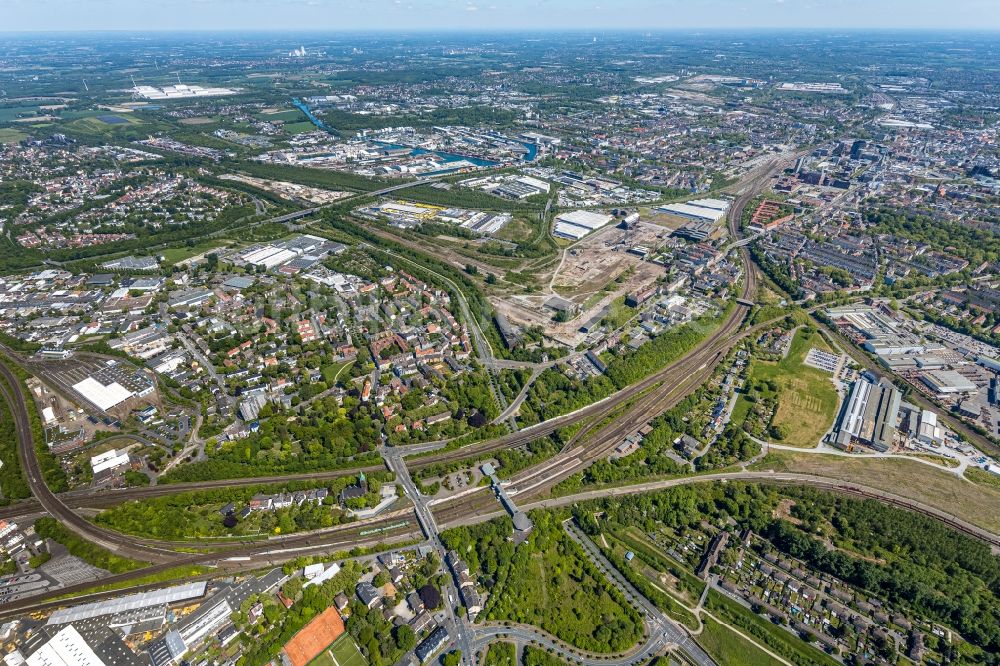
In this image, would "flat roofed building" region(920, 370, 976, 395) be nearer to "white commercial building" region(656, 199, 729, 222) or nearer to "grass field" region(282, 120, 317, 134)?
"white commercial building" region(656, 199, 729, 222)

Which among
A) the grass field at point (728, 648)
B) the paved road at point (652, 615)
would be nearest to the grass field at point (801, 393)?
the grass field at point (728, 648)

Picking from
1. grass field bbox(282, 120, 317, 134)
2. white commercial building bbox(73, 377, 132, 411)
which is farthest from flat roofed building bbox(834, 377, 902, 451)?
→ grass field bbox(282, 120, 317, 134)

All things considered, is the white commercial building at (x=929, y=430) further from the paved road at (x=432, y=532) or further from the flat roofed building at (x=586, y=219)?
the flat roofed building at (x=586, y=219)

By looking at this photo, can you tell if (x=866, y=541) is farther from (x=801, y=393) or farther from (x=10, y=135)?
(x=10, y=135)

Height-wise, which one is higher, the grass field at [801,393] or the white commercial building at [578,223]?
the white commercial building at [578,223]

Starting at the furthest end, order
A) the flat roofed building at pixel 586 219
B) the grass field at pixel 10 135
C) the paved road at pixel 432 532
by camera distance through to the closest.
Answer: the grass field at pixel 10 135 → the flat roofed building at pixel 586 219 → the paved road at pixel 432 532

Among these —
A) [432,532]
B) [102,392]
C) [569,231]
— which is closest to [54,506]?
A: [102,392]

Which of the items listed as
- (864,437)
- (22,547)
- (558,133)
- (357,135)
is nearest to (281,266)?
(22,547)
